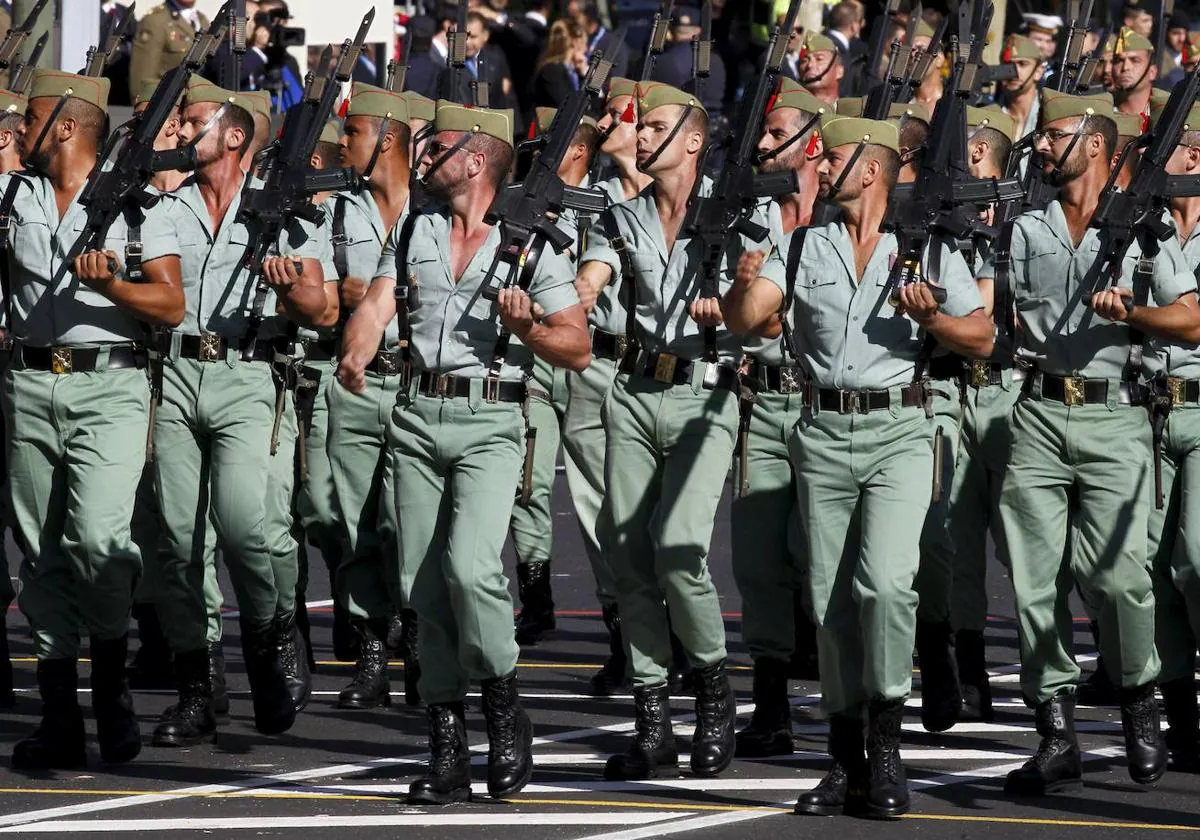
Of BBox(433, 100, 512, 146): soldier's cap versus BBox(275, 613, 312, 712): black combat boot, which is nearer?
BBox(433, 100, 512, 146): soldier's cap

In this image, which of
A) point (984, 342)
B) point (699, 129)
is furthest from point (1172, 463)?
point (699, 129)

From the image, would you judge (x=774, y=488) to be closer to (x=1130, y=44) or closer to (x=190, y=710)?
(x=190, y=710)

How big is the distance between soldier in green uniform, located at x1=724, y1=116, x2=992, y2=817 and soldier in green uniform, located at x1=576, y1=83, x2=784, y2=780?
46 centimetres

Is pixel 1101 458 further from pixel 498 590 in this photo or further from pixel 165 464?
pixel 165 464

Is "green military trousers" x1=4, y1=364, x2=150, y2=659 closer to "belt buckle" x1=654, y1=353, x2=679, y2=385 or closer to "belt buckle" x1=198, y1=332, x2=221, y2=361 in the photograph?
"belt buckle" x1=198, y1=332, x2=221, y2=361

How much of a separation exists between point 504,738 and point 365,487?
241cm

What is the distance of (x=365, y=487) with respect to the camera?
10.6m

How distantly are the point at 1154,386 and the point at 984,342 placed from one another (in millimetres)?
930

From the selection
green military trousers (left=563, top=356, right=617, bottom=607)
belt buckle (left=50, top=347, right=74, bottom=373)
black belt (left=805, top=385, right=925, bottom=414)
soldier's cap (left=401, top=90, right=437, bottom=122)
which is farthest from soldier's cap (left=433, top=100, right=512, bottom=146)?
soldier's cap (left=401, top=90, right=437, bottom=122)

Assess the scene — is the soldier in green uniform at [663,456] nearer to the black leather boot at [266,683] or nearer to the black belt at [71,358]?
the black leather boot at [266,683]

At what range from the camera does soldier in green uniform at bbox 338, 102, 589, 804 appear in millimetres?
8344

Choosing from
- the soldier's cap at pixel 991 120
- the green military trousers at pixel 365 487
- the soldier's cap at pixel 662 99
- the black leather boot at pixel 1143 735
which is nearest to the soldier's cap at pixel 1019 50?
the soldier's cap at pixel 991 120

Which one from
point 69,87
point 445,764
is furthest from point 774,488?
point 69,87

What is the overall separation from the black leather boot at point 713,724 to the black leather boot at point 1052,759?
97cm
